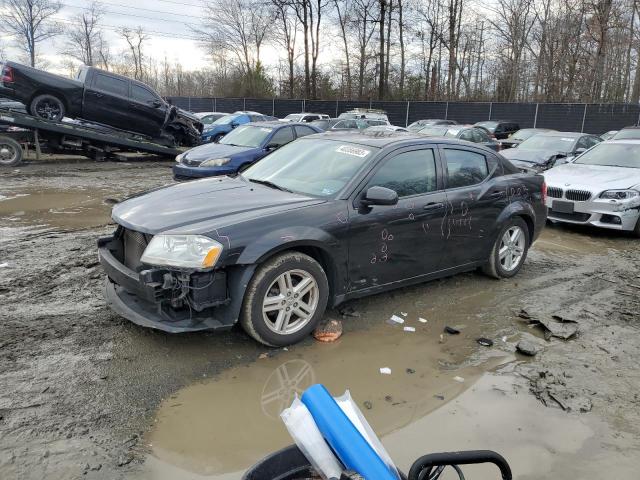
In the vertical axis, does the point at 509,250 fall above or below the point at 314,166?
below

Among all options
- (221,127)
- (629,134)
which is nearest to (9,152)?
(221,127)

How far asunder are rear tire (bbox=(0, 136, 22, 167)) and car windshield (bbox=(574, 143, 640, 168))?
1326cm

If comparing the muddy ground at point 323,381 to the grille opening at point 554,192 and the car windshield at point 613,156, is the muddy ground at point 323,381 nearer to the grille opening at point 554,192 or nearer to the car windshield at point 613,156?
the grille opening at point 554,192

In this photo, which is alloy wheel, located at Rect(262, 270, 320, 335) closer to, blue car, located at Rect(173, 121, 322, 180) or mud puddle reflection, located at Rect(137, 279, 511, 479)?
mud puddle reflection, located at Rect(137, 279, 511, 479)

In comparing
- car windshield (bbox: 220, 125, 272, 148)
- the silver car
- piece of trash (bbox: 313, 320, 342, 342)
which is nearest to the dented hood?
piece of trash (bbox: 313, 320, 342, 342)

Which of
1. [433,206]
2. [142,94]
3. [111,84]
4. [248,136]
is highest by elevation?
[111,84]

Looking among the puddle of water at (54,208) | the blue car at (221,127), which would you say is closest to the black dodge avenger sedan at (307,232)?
the puddle of water at (54,208)

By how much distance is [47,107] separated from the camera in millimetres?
13094

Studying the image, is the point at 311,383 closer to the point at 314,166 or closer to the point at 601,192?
the point at 314,166

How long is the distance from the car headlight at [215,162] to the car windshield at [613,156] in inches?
275

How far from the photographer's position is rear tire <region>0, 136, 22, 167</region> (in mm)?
12746

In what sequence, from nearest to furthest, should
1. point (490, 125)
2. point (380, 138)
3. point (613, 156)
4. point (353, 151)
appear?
1. point (353, 151)
2. point (380, 138)
3. point (613, 156)
4. point (490, 125)

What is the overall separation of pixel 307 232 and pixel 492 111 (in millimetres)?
30217

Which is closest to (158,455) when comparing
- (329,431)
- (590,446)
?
(329,431)
